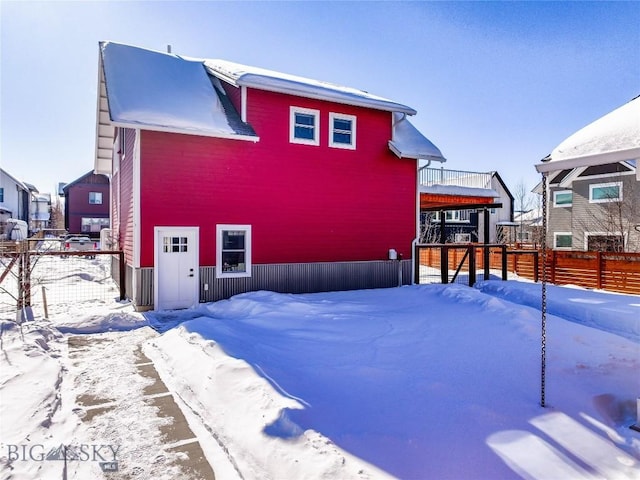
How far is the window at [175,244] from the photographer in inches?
383

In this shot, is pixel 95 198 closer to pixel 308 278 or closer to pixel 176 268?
pixel 176 268

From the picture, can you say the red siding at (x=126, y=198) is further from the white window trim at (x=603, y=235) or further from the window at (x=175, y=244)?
the white window trim at (x=603, y=235)

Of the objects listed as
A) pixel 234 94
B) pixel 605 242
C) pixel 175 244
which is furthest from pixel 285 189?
pixel 605 242

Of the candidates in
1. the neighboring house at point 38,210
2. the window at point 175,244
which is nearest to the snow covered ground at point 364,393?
the window at point 175,244

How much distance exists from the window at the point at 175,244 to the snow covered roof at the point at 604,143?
27.3ft

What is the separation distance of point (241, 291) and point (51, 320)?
4.37 meters

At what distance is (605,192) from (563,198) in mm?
2962

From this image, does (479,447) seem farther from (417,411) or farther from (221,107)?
(221,107)

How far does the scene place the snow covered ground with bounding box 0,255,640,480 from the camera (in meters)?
3.19

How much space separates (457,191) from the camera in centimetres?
1769

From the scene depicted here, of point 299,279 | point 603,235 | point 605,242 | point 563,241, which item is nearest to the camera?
point 299,279

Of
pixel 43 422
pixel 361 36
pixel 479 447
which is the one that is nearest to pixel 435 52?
pixel 361 36

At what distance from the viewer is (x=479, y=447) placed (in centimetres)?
334

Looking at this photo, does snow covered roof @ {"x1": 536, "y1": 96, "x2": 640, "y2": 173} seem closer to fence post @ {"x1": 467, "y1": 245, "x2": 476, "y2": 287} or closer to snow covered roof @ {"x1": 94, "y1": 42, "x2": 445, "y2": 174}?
snow covered roof @ {"x1": 94, "y1": 42, "x2": 445, "y2": 174}
